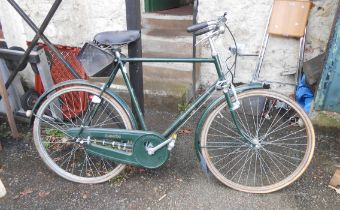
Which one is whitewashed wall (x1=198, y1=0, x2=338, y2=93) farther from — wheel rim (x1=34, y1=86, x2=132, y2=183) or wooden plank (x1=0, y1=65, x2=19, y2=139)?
wooden plank (x1=0, y1=65, x2=19, y2=139)

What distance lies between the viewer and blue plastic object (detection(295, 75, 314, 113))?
4.21 metres

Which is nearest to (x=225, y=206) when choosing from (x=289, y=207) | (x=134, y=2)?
(x=289, y=207)

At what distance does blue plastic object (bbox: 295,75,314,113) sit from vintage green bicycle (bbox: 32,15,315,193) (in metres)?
0.72

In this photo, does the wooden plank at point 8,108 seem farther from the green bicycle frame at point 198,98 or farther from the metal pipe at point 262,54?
the metal pipe at point 262,54

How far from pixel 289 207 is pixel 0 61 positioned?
3644mm

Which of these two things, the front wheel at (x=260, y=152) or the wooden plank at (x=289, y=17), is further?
the wooden plank at (x=289, y=17)

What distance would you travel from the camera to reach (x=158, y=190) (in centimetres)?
330

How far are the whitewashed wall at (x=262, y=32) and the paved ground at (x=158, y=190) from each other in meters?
1.38

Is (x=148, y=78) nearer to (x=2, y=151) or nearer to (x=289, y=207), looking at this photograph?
(x=2, y=151)

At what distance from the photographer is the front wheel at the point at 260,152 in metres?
3.00

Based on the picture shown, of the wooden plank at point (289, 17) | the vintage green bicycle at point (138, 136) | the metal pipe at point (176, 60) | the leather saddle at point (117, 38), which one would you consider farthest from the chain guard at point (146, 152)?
the wooden plank at point (289, 17)

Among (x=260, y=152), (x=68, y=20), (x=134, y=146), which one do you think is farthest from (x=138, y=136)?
(x=68, y=20)

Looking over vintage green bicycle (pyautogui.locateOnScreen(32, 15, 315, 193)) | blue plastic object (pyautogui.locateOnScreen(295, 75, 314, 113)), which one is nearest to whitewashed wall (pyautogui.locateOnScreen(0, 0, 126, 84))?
vintage green bicycle (pyautogui.locateOnScreen(32, 15, 315, 193))

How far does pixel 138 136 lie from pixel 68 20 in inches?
103
